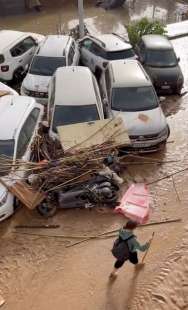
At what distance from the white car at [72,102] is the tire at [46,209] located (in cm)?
207

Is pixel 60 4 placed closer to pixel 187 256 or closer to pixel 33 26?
pixel 33 26

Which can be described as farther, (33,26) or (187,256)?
(33,26)

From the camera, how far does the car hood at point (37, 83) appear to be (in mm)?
14367

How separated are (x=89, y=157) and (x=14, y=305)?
12.7 ft

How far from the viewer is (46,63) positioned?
1512 centimetres

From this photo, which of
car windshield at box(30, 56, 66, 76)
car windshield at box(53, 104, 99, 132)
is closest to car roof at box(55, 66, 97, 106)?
car windshield at box(53, 104, 99, 132)

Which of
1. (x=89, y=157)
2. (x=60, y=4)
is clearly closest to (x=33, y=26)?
(x=60, y=4)

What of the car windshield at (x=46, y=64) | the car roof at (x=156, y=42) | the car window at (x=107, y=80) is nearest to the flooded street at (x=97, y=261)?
the car window at (x=107, y=80)

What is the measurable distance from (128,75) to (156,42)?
13.9 feet

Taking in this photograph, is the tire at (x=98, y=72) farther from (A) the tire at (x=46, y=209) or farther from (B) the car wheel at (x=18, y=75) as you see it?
(A) the tire at (x=46, y=209)

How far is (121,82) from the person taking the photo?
519 inches

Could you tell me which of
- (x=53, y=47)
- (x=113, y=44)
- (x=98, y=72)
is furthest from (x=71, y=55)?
(x=113, y=44)

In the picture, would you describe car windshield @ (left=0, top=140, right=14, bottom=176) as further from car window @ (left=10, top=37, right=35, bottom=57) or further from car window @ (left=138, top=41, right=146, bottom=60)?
car window @ (left=138, top=41, right=146, bottom=60)

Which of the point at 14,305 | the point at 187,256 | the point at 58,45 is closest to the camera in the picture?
the point at 14,305
